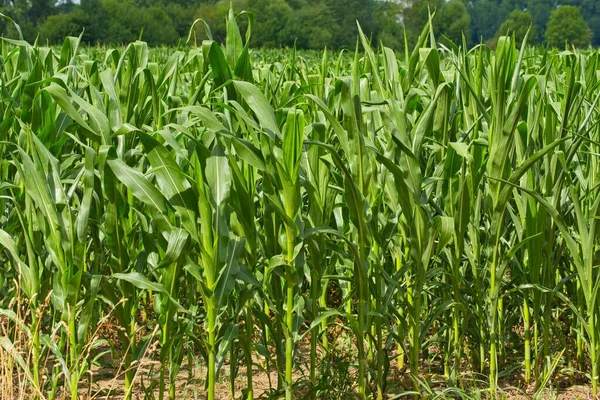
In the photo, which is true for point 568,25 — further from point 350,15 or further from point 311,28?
point 311,28

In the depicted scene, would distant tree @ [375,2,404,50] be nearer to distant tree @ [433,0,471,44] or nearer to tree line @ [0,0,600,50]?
tree line @ [0,0,600,50]

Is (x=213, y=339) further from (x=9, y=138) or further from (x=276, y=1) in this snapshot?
(x=276, y=1)

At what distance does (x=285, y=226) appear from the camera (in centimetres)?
243

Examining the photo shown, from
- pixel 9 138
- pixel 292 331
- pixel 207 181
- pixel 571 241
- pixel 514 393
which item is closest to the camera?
pixel 207 181

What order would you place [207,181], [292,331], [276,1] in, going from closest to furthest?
[207,181], [292,331], [276,1]

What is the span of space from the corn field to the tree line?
47.1 meters

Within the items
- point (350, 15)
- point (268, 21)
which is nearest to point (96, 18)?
point (268, 21)

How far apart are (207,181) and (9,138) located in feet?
4.23

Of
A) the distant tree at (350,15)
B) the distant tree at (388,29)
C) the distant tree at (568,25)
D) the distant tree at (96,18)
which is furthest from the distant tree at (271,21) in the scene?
the distant tree at (568,25)

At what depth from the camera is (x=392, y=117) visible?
274 centimetres

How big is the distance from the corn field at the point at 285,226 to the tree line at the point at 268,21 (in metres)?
47.1

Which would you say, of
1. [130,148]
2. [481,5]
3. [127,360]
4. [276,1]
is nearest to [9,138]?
[130,148]

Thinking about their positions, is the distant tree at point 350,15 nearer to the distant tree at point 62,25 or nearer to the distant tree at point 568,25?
the distant tree at point 568,25

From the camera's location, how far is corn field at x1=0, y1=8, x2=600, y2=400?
2371mm
